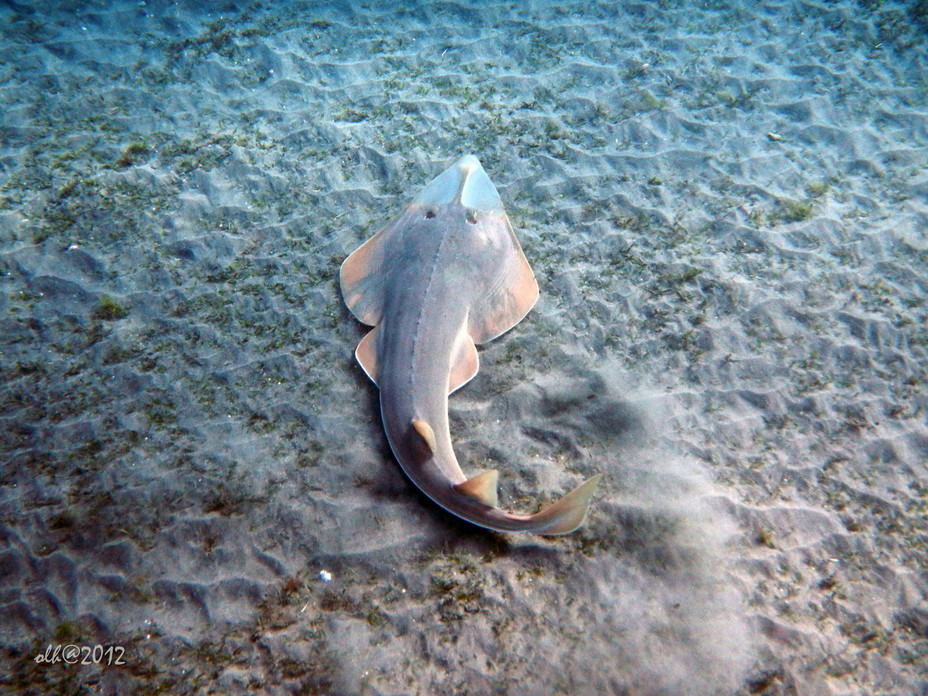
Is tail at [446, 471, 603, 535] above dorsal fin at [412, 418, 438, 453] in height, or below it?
below

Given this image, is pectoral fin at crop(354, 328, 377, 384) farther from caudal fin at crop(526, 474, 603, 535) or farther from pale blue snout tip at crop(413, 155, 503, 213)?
caudal fin at crop(526, 474, 603, 535)

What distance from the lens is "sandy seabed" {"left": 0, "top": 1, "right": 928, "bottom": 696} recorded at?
117 inches

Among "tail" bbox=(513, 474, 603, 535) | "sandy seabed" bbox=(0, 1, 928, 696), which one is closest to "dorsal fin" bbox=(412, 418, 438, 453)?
"sandy seabed" bbox=(0, 1, 928, 696)

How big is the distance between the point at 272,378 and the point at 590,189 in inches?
135

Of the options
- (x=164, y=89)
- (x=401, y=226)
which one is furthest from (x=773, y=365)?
(x=164, y=89)

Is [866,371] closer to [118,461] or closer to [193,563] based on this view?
[193,563]

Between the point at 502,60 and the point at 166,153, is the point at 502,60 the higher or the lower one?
the higher one

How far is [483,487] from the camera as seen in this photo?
296 centimetres

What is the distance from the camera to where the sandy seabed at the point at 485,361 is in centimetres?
298

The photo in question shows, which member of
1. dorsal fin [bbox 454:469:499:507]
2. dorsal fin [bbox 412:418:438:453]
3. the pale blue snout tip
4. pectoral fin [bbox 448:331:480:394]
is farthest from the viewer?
the pale blue snout tip

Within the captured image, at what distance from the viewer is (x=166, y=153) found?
17.5 ft

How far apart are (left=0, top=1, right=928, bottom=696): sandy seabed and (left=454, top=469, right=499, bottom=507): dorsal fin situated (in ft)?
1.29

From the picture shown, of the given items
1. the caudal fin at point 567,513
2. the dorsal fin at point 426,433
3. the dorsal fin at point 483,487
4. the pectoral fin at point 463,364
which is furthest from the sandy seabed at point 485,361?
the dorsal fin at point 426,433

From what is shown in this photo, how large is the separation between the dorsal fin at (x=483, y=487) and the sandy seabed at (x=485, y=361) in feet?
1.29
